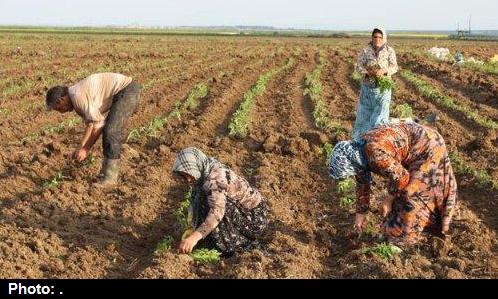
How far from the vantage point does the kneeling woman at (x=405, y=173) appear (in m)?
4.86

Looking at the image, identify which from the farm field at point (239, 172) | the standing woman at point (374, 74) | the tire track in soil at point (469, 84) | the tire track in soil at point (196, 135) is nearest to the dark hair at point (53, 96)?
the farm field at point (239, 172)

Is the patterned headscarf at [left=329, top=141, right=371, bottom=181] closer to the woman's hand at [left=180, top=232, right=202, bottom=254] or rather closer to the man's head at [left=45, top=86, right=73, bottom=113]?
the woman's hand at [left=180, top=232, right=202, bottom=254]

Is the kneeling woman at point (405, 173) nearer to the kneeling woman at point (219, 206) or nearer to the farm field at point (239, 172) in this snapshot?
the farm field at point (239, 172)

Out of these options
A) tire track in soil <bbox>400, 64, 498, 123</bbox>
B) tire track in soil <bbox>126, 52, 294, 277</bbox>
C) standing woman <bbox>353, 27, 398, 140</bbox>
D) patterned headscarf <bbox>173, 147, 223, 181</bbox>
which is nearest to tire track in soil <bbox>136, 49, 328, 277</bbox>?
tire track in soil <bbox>126, 52, 294, 277</bbox>

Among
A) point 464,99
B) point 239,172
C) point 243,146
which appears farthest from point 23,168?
point 464,99

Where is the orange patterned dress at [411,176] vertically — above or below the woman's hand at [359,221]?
above

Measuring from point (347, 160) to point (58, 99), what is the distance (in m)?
3.27

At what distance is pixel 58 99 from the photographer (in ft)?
21.7

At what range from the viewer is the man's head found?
6.60 m

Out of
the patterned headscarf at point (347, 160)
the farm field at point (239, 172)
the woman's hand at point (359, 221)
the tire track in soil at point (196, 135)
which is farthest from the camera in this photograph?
the woman's hand at point (359, 221)

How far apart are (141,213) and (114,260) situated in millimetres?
1160

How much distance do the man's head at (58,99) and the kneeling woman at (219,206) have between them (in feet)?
6.53

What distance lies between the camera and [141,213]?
6.70 meters
